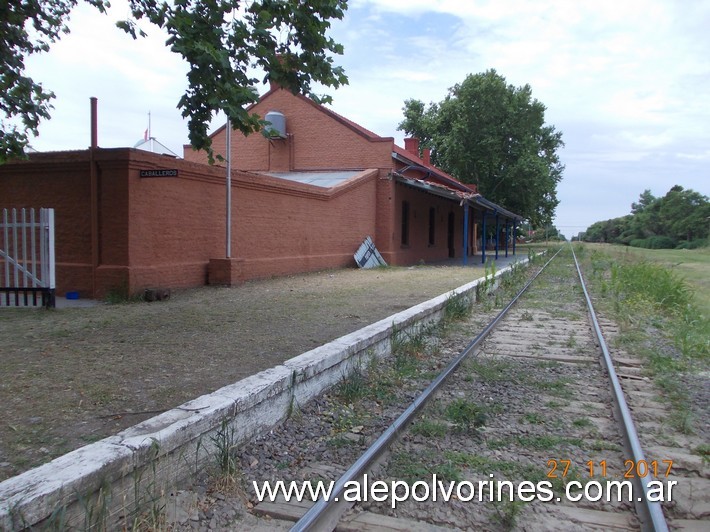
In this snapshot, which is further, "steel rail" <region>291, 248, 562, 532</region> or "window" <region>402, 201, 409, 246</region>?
"window" <region>402, 201, 409, 246</region>

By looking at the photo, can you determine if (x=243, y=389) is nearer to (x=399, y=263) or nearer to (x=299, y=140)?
(x=399, y=263)

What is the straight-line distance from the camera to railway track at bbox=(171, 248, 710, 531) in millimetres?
3305

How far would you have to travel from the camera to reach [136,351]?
20.1ft

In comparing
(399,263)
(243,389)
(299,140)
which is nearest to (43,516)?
(243,389)

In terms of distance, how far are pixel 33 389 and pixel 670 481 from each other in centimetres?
498

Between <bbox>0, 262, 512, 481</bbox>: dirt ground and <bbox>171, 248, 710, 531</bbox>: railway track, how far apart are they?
112cm

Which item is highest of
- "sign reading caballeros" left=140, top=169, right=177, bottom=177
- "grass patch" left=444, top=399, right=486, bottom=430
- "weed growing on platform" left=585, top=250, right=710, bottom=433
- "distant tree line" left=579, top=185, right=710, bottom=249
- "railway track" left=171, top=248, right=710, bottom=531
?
"distant tree line" left=579, top=185, right=710, bottom=249

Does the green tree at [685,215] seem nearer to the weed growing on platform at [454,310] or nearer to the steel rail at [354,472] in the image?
the weed growing on platform at [454,310]

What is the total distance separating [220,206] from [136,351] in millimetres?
7144

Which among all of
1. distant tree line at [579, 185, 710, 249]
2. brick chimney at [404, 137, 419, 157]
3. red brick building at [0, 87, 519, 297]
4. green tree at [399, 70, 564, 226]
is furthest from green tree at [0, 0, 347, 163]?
distant tree line at [579, 185, 710, 249]

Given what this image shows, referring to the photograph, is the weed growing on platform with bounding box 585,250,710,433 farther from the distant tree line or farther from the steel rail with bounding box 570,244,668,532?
the distant tree line

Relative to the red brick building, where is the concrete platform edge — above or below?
below

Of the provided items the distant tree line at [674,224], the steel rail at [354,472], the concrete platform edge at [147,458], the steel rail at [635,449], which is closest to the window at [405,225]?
the steel rail at [635,449]

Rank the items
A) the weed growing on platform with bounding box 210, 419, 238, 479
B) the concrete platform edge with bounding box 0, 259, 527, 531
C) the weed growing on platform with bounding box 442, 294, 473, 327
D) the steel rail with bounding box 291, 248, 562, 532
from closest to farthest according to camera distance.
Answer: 1. the concrete platform edge with bounding box 0, 259, 527, 531
2. the steel rail with bounding box 291, 248, 562, 532
3. the weed growing on platform with bounding box 210, 419, 238, 479
4. the weed growing on platform with bounding box 442, 294, 473, 327
